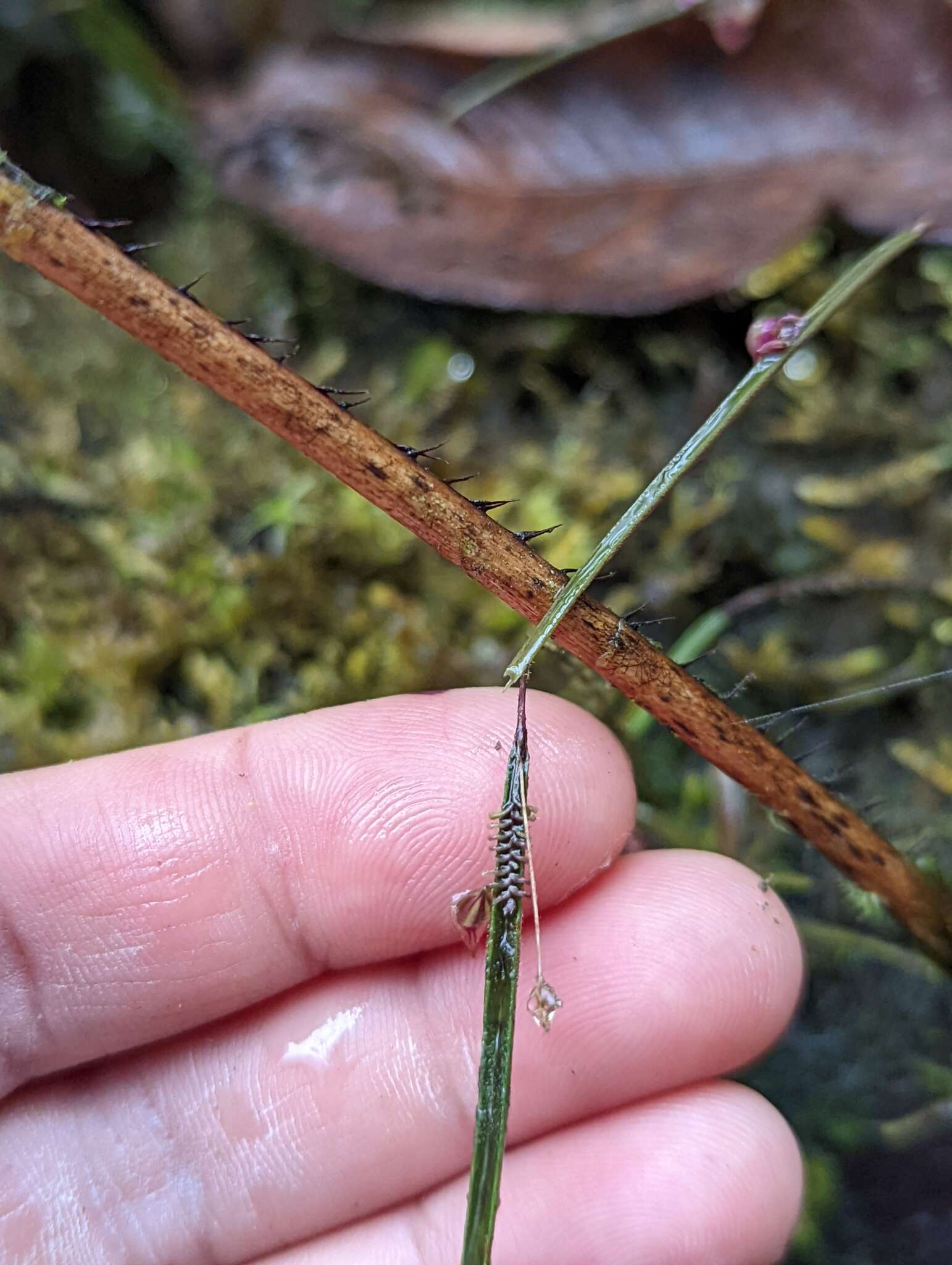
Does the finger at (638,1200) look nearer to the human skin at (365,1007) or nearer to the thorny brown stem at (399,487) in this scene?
the human skin at (365,1007)

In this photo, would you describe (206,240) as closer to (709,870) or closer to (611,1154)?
(709,870)

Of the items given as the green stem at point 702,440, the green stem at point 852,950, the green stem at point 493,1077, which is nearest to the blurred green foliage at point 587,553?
the green stem at point 852,950

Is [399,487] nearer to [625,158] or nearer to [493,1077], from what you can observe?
[493,1077]

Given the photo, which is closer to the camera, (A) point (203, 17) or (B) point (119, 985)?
(B) point (119, 985)

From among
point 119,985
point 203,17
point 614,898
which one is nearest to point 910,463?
point 614,898

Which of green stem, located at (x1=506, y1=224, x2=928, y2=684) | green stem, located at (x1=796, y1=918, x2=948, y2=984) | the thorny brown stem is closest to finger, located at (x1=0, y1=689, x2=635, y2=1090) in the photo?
the thorny brown stem
